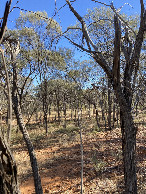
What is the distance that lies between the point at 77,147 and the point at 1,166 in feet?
29.8

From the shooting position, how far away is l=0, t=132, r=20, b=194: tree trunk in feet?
2.35

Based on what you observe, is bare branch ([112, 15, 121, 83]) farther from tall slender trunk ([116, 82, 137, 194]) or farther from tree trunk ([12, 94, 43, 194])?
tree trunk ([12, 94, 43, 194])

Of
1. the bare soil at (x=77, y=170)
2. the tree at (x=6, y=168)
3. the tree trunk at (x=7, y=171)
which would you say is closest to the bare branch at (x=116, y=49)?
the tree at (x=6, y=168)

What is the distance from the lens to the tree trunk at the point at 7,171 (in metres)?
0.72

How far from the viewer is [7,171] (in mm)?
744

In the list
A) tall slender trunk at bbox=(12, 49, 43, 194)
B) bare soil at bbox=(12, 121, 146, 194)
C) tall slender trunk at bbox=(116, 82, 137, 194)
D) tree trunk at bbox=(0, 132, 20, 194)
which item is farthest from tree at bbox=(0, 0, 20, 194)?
bare soil at bbox=(12, 121, 146, 194)

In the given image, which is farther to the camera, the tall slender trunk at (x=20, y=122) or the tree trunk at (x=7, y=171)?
the tall slender trunk at (x=20, y=122)

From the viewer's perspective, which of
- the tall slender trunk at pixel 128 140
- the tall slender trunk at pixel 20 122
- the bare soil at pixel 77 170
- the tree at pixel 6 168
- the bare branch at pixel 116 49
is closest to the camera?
the tree at pixel 6 168

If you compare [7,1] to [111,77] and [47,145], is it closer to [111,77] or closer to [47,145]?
[111,77]

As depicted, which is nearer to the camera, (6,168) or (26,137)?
(6,168)

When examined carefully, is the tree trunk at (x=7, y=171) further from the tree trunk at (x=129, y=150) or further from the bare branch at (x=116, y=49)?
the tree trunk at (x=129, y=150)

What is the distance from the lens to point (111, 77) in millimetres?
2045

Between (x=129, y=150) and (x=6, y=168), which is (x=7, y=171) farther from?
(x=129, y=150)

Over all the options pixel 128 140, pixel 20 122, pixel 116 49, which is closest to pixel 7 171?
pixel 116 49
